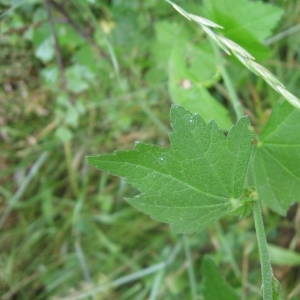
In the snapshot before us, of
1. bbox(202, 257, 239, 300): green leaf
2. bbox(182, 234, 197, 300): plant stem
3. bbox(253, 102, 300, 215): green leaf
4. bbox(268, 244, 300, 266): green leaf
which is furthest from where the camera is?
bbox(268, 244, 300, 266): green leaf

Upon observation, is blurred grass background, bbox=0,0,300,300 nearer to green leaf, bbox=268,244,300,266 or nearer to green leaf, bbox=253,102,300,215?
green leaf, bbox=268,244,300,266

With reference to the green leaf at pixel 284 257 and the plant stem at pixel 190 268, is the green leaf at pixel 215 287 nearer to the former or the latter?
the plant stem at pixel 190 268

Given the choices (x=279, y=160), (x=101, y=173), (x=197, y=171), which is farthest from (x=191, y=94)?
(x=101, y=173)

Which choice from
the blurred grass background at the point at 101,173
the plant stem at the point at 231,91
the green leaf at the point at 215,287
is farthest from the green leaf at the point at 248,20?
Result: the green leaf at the point at 215,287

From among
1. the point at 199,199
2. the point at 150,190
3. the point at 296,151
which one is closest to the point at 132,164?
the point at 150,190

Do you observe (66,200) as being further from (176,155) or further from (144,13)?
(176,155)

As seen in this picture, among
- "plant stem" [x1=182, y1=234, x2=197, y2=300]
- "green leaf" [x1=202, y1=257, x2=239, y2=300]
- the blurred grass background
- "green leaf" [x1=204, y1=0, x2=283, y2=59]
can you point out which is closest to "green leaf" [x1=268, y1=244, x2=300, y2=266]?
the blurred grass background

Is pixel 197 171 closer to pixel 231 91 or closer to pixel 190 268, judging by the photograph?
pixel 231 91
